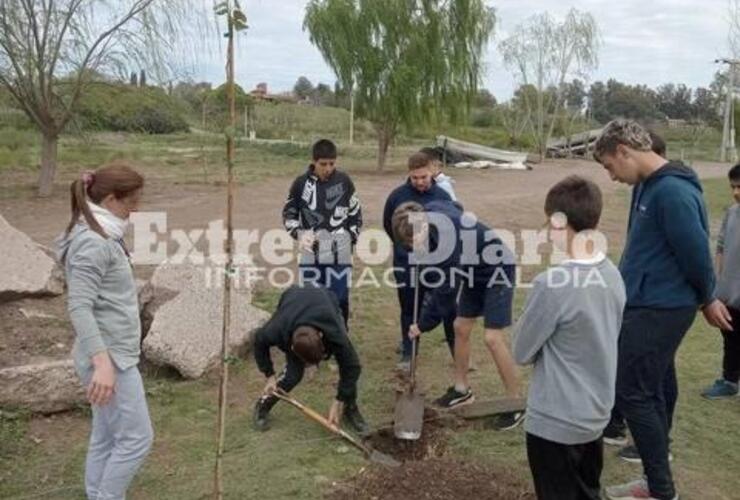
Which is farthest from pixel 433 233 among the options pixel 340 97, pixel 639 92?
pixel 639 92

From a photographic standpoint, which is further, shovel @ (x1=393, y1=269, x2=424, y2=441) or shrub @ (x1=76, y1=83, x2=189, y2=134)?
shrub @ (x1=76, y1=83, x2=189, y2=134)

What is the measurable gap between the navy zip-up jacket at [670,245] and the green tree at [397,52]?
2141 cm

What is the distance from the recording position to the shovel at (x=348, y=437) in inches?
153

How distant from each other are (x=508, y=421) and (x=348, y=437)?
95cm

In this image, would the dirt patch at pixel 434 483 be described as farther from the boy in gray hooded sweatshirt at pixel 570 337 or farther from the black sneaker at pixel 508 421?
the boy in gray hooded sweatshirt at pixel 570 337

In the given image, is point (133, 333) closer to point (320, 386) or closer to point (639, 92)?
point (320, 386)

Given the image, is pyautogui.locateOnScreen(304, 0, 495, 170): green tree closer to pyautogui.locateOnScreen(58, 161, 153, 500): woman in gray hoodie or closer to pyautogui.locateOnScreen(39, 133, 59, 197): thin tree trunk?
pyautogui.locateOnScreen(39, 133, 59, 197): thin tree trunk

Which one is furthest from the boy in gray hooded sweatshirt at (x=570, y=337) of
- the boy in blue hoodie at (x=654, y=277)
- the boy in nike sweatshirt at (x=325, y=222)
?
the boy in nike sweatshirt at (x=325, y=222)

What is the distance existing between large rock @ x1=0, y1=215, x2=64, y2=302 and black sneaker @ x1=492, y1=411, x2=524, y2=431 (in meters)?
3.99

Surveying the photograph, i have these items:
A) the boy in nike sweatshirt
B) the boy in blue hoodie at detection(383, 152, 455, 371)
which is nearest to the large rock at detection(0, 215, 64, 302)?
the boy in nike sweatshirt

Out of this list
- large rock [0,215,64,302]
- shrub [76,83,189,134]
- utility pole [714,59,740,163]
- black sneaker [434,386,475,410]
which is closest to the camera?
black sneaker [434,386,475,410]

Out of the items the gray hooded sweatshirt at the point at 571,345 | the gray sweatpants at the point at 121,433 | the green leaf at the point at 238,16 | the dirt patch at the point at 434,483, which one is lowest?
the dirt patch at the point at 434,483

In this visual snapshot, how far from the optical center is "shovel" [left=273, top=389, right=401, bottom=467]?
12.8 feet

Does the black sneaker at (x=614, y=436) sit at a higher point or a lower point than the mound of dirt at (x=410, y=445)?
higher
